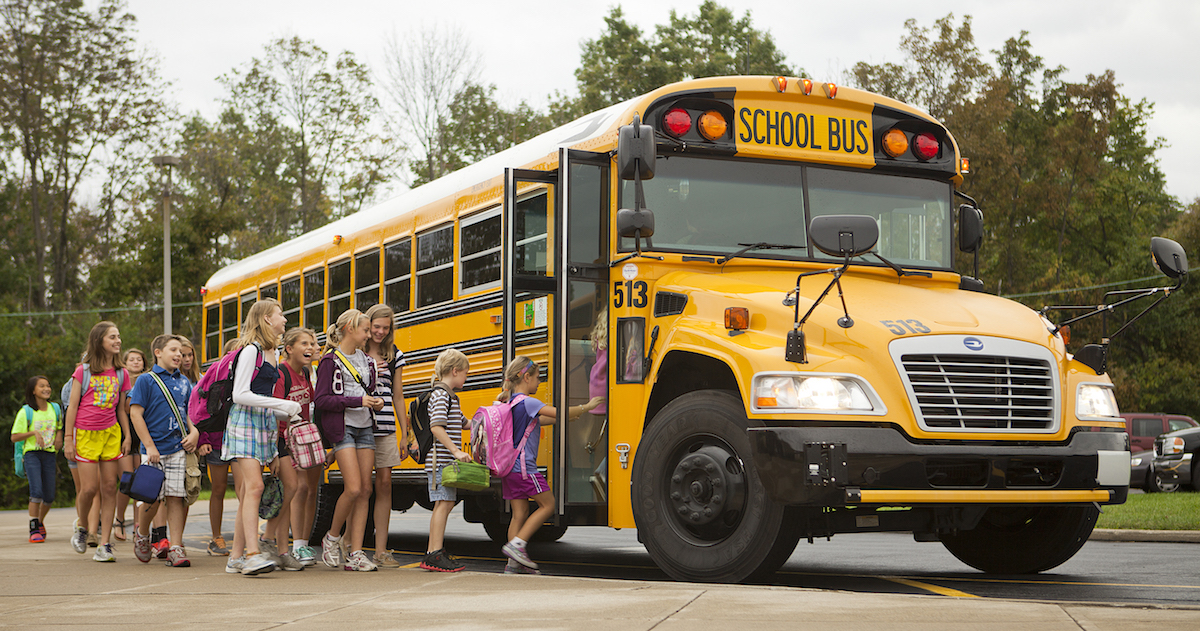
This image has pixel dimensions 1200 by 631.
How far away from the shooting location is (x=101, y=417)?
34.3ft

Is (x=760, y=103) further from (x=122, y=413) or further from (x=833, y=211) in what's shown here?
(x=122, y=413)

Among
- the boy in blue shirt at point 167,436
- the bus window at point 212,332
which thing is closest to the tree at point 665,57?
the bus window at point 212,332

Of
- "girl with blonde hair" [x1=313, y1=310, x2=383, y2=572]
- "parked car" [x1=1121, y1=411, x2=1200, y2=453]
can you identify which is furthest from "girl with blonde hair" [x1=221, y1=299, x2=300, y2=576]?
"parked car" [x1=1121, y1=411, x2=1200, y2=453]

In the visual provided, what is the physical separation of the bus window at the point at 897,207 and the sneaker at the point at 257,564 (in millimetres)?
3740

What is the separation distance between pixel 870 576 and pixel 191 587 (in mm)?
4118

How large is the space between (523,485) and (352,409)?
3.93ft

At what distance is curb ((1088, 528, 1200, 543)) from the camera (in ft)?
36.3

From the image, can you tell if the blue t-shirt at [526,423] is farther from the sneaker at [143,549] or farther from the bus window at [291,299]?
the bus window at [291,299]

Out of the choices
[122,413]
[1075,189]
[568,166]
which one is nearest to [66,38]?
[1075,189]

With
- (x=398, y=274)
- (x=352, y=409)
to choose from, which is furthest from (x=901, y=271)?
(x=398, y=274)

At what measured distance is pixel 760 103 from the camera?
325 inches

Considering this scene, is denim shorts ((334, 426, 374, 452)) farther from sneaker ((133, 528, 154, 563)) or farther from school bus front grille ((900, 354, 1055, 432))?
school bus front grille ((900, 354, 1055, 432))

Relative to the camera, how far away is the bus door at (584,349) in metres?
7.99

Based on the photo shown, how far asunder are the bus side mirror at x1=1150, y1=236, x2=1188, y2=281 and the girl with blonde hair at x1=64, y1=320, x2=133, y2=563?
24.1 ft
